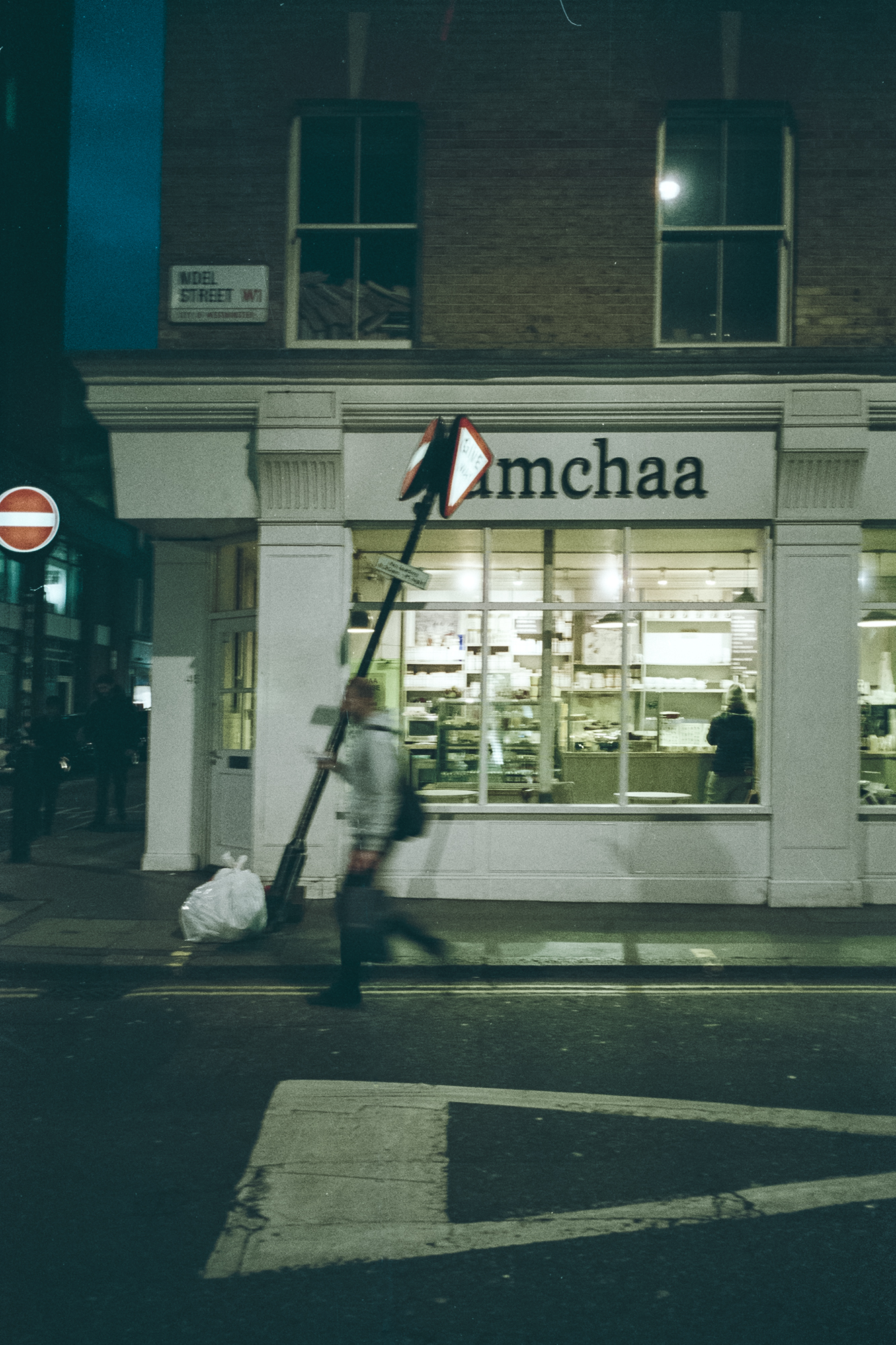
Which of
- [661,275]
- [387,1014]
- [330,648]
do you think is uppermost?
[661,275]

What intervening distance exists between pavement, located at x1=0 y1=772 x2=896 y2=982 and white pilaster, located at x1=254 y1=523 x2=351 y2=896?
69 centimetres

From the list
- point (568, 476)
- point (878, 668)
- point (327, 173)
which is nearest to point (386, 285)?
point (327, 173)

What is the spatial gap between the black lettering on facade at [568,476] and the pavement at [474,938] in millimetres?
3641

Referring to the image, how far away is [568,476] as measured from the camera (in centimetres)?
999

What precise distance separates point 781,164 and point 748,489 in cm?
303

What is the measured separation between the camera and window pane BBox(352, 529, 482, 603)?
10.3m

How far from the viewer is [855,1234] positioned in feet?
12.2

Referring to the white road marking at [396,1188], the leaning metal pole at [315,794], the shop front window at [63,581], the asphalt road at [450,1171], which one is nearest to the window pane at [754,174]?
the leaning metal pole at [315,794]

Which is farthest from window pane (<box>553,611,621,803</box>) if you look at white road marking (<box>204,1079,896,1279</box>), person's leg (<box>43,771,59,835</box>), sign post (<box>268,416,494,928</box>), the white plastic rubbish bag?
person's leg (<box>43,771,59,835</box>)

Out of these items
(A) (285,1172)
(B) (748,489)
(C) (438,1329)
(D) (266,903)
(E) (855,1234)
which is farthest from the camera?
(B) (748,489)

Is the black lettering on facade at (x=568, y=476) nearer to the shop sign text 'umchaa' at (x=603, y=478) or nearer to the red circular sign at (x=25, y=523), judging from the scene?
the shop sign text 'umchaa' at (x=603, y=478)

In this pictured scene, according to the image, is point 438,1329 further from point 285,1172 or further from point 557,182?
point 557,182

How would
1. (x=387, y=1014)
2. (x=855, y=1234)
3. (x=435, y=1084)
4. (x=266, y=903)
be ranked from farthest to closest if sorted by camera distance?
(x=266, y=903), (x=387, y=1014), (x=435, y=1084), (x=855, y=1234)

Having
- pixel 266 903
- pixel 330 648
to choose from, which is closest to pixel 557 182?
pixel 330 648
